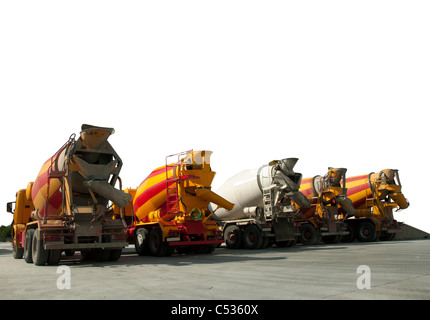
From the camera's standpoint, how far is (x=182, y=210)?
16797 mm

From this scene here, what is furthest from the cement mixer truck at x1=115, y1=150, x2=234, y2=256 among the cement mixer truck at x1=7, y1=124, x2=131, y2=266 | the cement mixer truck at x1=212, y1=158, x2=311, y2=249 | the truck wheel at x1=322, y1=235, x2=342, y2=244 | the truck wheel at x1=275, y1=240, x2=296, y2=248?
the truck wheel at x1=322, y1=235, x2=342, y2=244

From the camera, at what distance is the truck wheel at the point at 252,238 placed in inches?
776

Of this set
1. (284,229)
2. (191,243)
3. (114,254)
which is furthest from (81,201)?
(284,229)

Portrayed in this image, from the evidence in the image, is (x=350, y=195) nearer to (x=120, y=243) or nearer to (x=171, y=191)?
(x=171, y=191)

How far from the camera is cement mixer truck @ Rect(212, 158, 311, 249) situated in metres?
19.6

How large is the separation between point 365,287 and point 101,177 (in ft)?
27.9

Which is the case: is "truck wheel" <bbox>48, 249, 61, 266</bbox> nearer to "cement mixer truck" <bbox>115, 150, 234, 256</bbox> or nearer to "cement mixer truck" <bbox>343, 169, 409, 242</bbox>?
"cement mixer truck" <bbox>115, 150, 234, 256</bbox>

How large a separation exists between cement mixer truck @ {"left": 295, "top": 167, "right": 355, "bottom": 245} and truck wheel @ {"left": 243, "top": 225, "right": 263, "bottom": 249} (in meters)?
4.80

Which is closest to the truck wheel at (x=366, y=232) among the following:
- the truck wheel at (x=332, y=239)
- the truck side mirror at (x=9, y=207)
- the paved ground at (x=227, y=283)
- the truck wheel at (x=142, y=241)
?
the truck wheel at (x=332, y=239)

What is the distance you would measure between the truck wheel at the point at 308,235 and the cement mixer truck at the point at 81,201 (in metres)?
12.9

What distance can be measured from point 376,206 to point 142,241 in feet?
54.6

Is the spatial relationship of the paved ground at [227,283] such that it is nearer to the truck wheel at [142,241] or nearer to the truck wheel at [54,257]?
the truck wheel at [54,257]

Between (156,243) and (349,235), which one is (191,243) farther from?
(349,235)
